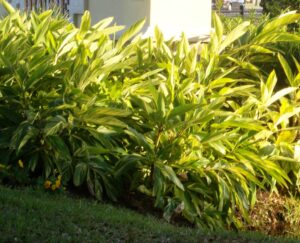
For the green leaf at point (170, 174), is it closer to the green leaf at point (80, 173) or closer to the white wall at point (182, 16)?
the green leaf at point (80, 173)

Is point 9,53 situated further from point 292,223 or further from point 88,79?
point 292,223

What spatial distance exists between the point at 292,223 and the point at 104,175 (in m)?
1.83

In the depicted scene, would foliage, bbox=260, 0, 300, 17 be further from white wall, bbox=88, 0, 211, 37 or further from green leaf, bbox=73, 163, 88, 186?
green leaf, bbox=73, 163, 88, 186

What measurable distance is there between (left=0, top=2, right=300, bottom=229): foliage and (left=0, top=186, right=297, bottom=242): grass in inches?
17.9

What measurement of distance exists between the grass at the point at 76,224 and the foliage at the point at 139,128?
1.49ft

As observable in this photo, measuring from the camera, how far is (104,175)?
236 inches

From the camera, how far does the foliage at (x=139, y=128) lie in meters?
5.98

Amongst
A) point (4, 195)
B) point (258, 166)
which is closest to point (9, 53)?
point (4, 195)

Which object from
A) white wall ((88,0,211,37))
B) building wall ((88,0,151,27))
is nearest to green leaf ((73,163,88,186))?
white wall ((88,0,211,37))

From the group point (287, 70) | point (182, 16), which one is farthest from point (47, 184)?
point (182, 16)

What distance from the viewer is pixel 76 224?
185 inches

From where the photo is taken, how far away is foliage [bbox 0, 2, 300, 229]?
235 inches

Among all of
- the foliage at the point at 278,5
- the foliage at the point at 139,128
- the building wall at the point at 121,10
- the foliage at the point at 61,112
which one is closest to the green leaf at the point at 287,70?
the foliage at the point at 139,128

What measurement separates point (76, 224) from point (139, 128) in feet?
5.78
